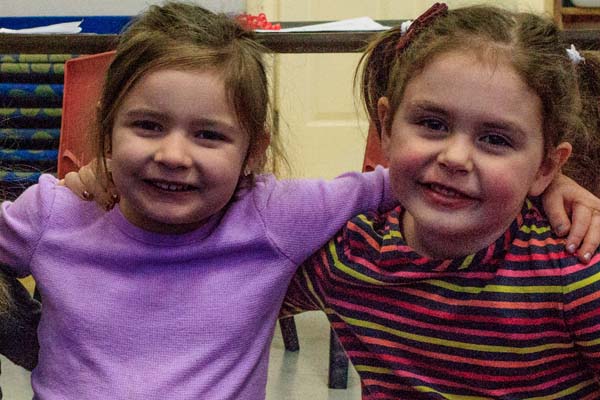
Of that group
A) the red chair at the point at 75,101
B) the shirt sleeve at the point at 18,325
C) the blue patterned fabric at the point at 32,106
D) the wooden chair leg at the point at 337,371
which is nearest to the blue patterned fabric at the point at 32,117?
the blue patterned fabric at the point at 32,106

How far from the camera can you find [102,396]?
1109mm

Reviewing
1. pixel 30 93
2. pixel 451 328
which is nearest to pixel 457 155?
pixel 451 328

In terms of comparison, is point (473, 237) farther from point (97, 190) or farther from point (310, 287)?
point (97, 190)

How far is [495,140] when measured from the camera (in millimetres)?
1004

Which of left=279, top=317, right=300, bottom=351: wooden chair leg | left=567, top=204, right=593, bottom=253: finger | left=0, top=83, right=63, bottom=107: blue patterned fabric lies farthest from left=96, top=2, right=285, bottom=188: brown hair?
left=0, top=83, right=63, bottom=107: blue patterned fabric

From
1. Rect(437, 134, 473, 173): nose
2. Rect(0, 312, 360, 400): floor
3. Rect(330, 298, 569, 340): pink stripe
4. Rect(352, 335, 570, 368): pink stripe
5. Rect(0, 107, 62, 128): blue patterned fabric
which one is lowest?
Rect(0, 312, 360, 400): floor

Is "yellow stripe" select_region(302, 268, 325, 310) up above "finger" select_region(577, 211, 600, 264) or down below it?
below

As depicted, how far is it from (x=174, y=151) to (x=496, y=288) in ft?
1.40

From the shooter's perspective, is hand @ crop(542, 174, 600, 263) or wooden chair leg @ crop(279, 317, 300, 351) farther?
wooden chair leg @ crop(279, 317, 300, 351)

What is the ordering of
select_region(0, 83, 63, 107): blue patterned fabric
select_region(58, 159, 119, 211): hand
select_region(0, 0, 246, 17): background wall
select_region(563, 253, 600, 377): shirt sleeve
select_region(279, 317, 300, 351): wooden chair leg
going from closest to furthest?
select_region(563, 253, 600, 377): shirt sleeve
select_region(58, 159, 119, 211): hand
select_region(279, 317, 300, 351): wooden chair leg
select_region(0, 83, 63, 107): blue patterned fabric
select_region(0, 0, 246, 17): background wall

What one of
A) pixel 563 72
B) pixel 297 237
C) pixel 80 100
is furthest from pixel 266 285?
pixel 80 100

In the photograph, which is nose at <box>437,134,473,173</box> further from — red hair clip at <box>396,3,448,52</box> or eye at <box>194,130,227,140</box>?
eye at <box>194,130,227,140</box>

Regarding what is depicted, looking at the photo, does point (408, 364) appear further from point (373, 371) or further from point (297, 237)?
point (297, 237)

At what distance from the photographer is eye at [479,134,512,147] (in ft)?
3.28
